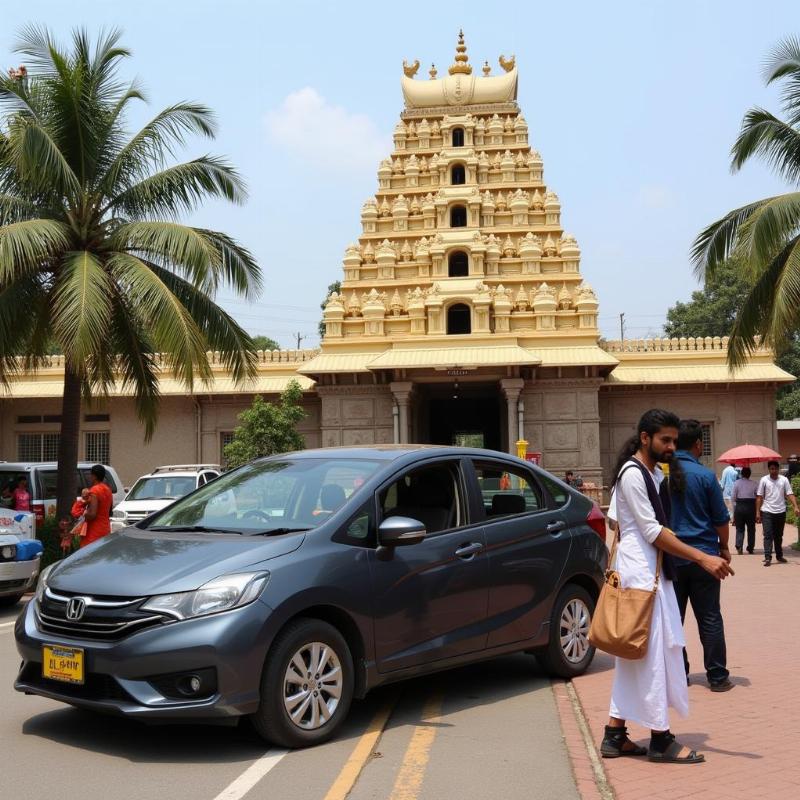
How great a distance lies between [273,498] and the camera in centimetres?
619

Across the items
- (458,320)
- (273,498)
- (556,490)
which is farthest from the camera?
(458,320)

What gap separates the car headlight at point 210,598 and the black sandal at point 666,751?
7.41ft

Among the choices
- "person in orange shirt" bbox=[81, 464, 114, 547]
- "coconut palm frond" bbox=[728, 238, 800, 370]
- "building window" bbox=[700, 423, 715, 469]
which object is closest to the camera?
"person in orange shirt" bbox=[81, 464, 114, 547]

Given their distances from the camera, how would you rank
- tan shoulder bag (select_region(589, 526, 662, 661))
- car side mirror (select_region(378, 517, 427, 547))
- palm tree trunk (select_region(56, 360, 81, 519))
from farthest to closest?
palm tree trunk (select_region(56, 360, 81, 519)), car side mirror (select_region(378, 517, 427, 547)), tan shoulder bag (select_region(589, 526, 662, 661))

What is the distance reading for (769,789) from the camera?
15.3 feet

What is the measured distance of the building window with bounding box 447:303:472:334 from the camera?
3384 centimetres

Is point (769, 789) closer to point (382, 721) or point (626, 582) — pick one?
point (626, 582)

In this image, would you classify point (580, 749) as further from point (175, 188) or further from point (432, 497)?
point (175, 188)

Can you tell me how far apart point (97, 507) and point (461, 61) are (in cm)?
3651

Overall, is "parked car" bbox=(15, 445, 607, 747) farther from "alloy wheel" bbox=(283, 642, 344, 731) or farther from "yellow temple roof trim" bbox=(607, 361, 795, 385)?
"yellow temple roof trim" bbox=(607, 361, 795, 385)

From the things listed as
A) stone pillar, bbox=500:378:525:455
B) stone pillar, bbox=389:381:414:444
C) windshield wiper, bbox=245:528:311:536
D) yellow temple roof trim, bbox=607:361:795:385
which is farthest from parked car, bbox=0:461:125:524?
yellow temple roof trim, bbox=607:361:795:385

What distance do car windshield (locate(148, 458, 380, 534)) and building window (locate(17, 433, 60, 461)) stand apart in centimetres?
3015

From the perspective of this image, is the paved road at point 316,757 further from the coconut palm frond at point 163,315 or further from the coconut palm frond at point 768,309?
the coconut palm frond at point 768,309

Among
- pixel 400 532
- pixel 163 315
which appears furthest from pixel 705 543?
pixel 163 315
